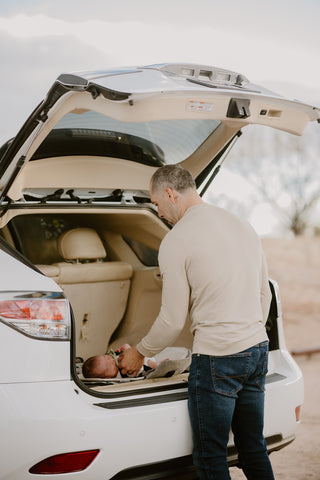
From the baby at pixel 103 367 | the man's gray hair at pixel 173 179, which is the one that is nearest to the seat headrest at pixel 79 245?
the baby at pixel 103 367

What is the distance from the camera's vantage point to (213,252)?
3.06 metres

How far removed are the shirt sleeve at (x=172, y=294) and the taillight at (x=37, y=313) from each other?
49 cm

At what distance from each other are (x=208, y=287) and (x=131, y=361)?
622 mm

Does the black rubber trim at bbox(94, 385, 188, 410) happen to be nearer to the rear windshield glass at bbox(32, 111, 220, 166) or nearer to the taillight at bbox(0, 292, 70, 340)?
the taillight at bbox(0, 292, 70, 340)

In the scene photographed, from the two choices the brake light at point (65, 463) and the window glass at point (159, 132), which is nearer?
the brake light at point (65, 463)

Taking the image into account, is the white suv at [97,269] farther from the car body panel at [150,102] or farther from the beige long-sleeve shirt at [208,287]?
the beige long-sleeve shirt at [208,287]

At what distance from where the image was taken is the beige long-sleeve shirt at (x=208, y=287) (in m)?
3.04

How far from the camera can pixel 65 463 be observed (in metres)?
2.79

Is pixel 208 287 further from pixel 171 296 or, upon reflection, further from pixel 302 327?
pixel 302 327


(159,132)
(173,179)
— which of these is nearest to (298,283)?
(159,132)

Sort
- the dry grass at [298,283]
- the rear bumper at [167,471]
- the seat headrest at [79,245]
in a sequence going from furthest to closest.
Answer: the dry grass at [298,283] < the seat headrest at [79,245] < the rear bumper at [167,471]

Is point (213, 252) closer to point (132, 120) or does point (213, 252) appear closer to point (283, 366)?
point (132, 120)

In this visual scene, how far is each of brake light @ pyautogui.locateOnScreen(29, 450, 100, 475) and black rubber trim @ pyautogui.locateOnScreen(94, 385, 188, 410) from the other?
215mm

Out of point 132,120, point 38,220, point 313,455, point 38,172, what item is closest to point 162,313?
point 132,120
